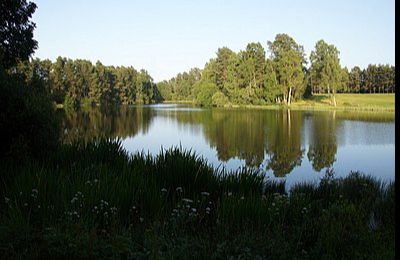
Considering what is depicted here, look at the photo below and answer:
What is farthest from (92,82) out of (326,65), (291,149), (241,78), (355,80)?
(291,149)

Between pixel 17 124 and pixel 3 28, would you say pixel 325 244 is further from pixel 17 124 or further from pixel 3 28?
pixel 3 28

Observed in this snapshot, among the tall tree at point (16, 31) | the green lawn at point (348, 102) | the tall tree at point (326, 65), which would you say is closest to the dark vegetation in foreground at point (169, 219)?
the tall tree at point (16, 31)

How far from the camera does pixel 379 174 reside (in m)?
14.8

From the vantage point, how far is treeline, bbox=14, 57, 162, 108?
92688mm

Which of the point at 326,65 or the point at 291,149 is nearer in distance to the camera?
the point at 291,149

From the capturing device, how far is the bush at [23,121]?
7.87m

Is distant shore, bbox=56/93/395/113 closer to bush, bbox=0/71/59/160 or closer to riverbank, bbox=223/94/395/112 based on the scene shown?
riverbank, bbox=223/94/395/112

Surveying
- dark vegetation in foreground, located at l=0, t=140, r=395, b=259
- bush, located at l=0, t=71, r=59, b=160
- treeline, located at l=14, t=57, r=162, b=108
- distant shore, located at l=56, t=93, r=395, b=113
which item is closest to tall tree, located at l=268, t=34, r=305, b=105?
distant shore, located at l=56, t=93, r=395, b=113

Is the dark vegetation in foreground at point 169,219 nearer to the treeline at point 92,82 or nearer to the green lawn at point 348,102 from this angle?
the green lawn at point 348,102

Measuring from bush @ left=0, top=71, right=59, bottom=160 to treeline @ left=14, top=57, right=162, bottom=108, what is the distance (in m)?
69.9

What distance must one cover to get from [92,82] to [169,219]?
10906 centimetres

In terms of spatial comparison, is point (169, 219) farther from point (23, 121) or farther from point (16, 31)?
point (16, 31)

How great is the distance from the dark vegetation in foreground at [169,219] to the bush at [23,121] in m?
0.37

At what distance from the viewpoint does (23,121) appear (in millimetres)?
8031
